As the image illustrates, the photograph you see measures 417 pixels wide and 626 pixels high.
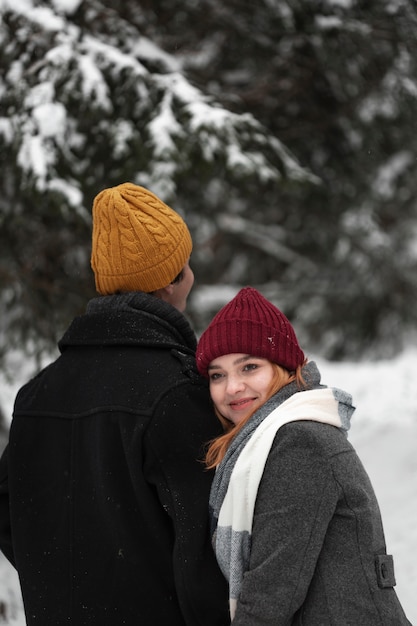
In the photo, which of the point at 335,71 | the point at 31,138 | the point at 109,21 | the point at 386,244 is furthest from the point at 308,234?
the point at 31,138

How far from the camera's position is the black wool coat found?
218 centimetres

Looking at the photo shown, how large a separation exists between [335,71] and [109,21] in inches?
80.3

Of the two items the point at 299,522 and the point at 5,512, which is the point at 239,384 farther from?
the point at 5,512

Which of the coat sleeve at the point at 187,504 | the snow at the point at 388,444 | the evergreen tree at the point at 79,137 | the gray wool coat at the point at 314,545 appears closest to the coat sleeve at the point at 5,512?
the coat sleeve at the point at 187,504

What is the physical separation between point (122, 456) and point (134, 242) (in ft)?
2.11

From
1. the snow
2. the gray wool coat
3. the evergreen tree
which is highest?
the evergreen tree

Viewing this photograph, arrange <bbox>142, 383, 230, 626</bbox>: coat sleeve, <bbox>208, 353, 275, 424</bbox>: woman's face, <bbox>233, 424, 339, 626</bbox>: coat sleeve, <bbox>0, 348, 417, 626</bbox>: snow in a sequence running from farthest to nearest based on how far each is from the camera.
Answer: <bbox>0, 348, 417, 626</bbox>: snow < <bbox>208, 353, 275, 424</bbox>: woman's face < <bbox>142, 383, 230, 626</bbox>: coat sleeve < <bbox>233, 424, 339, 626</bbox>: coat sleeve

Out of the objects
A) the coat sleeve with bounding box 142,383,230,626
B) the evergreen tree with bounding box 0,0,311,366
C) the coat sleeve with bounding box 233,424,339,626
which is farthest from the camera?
the evergreen tree with bounding box 0,0,311,366

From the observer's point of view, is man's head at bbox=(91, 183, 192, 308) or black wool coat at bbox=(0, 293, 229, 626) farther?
man's head at bbox=(91, 183, 192, 308)

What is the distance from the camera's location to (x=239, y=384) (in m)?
2.24

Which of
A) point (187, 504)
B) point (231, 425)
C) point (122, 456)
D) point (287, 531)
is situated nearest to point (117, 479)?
point (122, 456)

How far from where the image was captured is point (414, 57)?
6.25 meters

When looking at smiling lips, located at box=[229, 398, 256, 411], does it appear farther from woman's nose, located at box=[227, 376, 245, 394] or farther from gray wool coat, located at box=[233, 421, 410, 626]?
gray wool coat, located at box=[233, 421, 410, 626]

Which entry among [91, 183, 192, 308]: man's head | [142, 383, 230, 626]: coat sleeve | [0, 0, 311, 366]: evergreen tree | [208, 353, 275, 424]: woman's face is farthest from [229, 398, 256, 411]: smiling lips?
[0, 0, 311, 366]: evergreen tree
